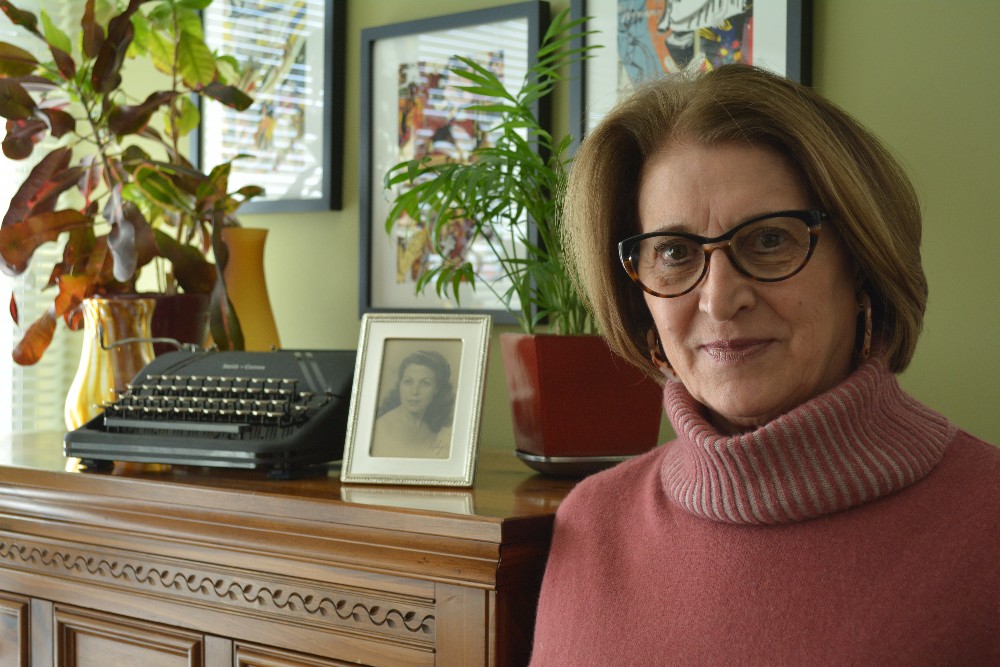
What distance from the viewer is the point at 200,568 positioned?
147 cm

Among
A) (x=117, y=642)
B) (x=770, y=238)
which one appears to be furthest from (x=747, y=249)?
(x=117, y=642)

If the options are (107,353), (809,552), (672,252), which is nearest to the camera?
(809,552)

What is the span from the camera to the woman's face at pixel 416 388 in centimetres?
148

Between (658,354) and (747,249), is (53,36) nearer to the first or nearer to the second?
(658,354)

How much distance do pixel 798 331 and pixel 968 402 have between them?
24.1 inches

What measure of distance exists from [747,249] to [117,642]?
3.54 feet

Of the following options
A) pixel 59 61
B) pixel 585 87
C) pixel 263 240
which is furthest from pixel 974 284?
pixel 59 61

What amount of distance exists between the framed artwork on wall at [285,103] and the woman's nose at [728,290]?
4.30ft

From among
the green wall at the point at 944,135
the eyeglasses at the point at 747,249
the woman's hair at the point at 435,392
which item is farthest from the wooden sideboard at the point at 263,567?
the green wall at the point at 944,135

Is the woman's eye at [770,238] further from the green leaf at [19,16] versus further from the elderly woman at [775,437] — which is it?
the green leaf at [19,16]

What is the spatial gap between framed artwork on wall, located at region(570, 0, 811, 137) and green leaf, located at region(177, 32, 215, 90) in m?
0.83

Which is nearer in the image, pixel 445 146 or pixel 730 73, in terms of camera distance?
pixel 730 73

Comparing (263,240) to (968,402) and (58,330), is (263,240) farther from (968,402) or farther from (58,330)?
Answer: (968,402)

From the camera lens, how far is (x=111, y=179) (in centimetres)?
214
